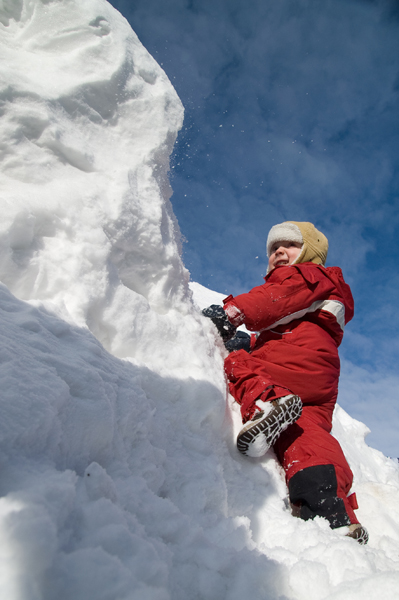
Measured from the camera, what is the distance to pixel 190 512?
3.53 feet

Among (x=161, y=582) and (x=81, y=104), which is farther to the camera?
(x=81, y=104)

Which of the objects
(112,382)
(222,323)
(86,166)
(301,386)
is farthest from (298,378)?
(86,166)

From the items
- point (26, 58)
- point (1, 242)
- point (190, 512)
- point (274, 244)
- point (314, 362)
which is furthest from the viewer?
point (274, 244)

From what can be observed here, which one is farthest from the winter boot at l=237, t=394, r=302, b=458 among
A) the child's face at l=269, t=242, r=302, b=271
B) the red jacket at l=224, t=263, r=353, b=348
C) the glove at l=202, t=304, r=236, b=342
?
the child's face at l=269, t=242, r=302, b=271

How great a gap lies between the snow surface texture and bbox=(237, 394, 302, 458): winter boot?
10cm

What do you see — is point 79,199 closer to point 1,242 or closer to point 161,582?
point 1,242

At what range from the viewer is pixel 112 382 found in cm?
116

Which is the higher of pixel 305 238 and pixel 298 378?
pixel 305 238

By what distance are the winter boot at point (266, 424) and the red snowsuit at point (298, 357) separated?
5 cm

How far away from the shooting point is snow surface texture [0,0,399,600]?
66 cm

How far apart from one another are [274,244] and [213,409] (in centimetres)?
201

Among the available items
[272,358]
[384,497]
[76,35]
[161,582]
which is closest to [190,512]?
[161,582]

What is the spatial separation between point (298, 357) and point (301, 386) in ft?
0.59

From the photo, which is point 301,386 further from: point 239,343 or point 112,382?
point 112,382
